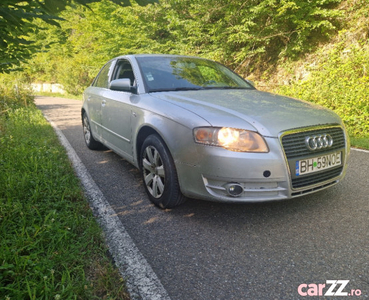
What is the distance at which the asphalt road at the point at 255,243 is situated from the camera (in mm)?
1910

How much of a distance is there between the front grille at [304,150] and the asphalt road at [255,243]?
1.24 feet

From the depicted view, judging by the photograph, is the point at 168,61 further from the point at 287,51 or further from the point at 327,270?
the point at 287,51

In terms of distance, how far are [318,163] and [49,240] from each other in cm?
230

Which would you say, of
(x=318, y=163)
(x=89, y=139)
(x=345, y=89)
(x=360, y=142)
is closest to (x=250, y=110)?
(x=318, y=163)

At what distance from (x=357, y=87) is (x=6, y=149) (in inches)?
297

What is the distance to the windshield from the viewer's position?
3544mm

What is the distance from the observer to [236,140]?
243cm

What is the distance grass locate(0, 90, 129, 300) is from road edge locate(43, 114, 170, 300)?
0.24 feet

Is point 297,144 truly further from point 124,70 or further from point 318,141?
point 124,70

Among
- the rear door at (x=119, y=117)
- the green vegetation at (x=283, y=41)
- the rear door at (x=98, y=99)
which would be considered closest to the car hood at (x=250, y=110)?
the rear door at (x=119, y=117)

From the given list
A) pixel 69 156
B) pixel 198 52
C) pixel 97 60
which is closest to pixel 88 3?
pixel 69 156

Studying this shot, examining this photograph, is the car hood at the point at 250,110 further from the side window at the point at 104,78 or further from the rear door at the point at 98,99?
the side window at the point at 104,78

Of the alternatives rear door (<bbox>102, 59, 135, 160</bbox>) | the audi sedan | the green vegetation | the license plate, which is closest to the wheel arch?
the audi sedan

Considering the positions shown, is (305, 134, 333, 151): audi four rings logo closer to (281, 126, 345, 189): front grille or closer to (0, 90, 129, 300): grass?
(281, 126, 345, 189): front grille
